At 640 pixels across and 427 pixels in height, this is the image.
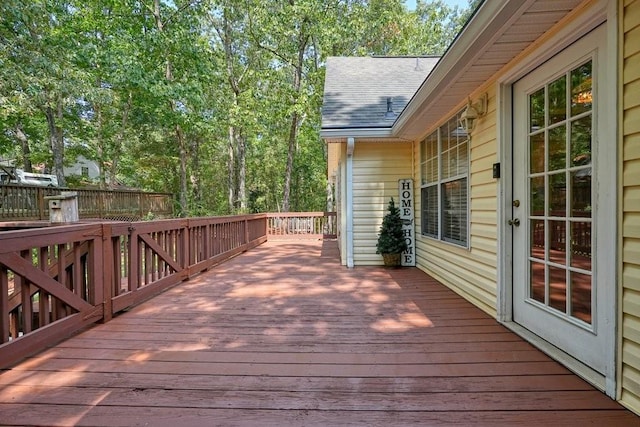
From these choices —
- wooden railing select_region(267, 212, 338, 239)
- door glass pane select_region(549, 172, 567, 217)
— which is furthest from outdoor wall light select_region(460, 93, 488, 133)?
wooden railing select_region(267, 212, 338, 239)

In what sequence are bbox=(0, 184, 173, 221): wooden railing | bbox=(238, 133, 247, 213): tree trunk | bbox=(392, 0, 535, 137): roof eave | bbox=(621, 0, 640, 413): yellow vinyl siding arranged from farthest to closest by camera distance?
bbox=(238, 133, 247, 213): tree trunk < bbox=(0, 184, 173, 221): wooden railing < bbox=(392, 0, 535, 137): roof eave < bbox=(621, 0, 640, 413): yellow vinyl siding

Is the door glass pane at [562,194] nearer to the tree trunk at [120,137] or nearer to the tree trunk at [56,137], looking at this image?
the tree trunk at [56,137]

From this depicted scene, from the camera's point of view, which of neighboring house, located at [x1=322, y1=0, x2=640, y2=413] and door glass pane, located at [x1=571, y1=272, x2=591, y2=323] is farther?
door glass pane, located at [x1=571, y1=272, x2=591, y2=323]

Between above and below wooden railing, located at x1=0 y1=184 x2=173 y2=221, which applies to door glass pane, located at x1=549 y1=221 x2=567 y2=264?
below

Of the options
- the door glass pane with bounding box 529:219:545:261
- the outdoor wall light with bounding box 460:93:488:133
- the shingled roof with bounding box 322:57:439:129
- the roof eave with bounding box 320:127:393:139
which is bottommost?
the door glass pane with bounding box 529:219:545:261

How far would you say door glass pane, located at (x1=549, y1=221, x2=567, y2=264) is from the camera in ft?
7.09

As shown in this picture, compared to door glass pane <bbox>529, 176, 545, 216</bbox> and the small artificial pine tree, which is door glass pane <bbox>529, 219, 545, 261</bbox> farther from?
the small artificial pine tree

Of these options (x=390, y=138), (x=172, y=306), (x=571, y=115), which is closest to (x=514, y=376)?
(x=571, y=115)

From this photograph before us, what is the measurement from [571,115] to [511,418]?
5.73ft

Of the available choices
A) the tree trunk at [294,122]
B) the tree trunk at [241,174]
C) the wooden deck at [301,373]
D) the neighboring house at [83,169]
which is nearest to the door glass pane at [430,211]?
the wooden deck at [301,373]

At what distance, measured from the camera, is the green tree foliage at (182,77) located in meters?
9.22

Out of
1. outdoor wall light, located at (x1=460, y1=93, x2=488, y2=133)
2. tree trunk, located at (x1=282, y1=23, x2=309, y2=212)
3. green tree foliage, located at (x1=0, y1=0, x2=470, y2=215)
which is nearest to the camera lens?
outdoor wall light, located at (x1=460, y1=93, x2=488, y2=133)

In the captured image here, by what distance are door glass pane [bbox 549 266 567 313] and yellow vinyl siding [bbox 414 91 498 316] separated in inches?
25.7

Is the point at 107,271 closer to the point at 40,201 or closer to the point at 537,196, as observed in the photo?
the point at 537,196
